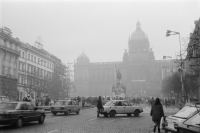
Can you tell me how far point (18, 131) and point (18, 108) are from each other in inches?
85.5

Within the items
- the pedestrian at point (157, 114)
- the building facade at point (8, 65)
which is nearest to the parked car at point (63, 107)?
the pedestrian at point (157, 114)

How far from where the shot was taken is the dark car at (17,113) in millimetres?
13281

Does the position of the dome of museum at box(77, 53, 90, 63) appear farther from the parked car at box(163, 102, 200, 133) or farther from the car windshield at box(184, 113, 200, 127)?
the car windshield at box(184, 113, 200, 127)

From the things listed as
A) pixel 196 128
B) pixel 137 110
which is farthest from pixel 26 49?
pixel 196 128

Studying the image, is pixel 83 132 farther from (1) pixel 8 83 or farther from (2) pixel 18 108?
(1) pixel 8 83

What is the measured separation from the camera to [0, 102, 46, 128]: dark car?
13281mm

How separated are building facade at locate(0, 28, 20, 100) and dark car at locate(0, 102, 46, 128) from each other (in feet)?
121

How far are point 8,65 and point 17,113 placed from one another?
159 ft

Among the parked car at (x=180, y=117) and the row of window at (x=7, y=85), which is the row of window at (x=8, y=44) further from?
the parked car at (x=180, y=117)

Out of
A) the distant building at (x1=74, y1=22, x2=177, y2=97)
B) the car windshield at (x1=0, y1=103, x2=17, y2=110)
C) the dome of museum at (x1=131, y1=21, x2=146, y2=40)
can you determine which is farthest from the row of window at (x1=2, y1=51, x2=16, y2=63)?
the dome of museum at (x1=131, y1=21, x2=146, y2=40)

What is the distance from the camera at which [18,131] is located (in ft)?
41.6

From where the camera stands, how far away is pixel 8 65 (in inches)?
2347

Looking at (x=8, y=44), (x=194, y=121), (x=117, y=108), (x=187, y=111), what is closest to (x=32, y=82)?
(x=8, y=44)

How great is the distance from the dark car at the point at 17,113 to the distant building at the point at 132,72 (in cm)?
10573
